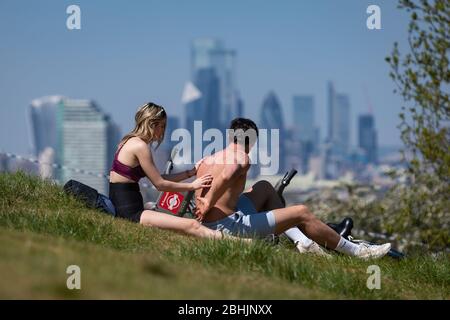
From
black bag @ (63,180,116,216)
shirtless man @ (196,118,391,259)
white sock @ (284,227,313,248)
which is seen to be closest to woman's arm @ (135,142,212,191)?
shirtless man @ (196,118,391,259)

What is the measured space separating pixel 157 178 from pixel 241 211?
826 millimetres

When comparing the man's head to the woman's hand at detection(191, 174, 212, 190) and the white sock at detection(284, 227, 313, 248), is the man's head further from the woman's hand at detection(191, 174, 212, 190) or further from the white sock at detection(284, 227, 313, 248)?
the white sock at detection(284, 227, 313, 248)

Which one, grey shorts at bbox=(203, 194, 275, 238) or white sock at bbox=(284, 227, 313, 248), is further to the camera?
white sock at bbox=(284, 227, 313, 248)

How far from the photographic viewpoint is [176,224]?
851 centimetres

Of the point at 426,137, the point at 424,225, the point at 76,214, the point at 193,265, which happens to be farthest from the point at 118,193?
the point at 424,225

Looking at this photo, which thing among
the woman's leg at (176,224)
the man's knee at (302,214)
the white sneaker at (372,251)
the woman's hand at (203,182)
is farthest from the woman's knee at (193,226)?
the white sneaker at (372,251)

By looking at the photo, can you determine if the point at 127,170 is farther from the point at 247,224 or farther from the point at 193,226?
the point at 247,224

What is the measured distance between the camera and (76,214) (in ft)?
27.1

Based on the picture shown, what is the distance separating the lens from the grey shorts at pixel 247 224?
331 inches

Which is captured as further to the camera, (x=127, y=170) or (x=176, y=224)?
(x=127, y=170)

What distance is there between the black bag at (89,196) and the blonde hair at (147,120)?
590mm

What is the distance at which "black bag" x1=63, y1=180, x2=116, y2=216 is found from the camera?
9.03 meters

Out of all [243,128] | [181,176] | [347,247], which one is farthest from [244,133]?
[347,247]

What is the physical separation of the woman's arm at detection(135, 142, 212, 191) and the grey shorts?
1.17ft
